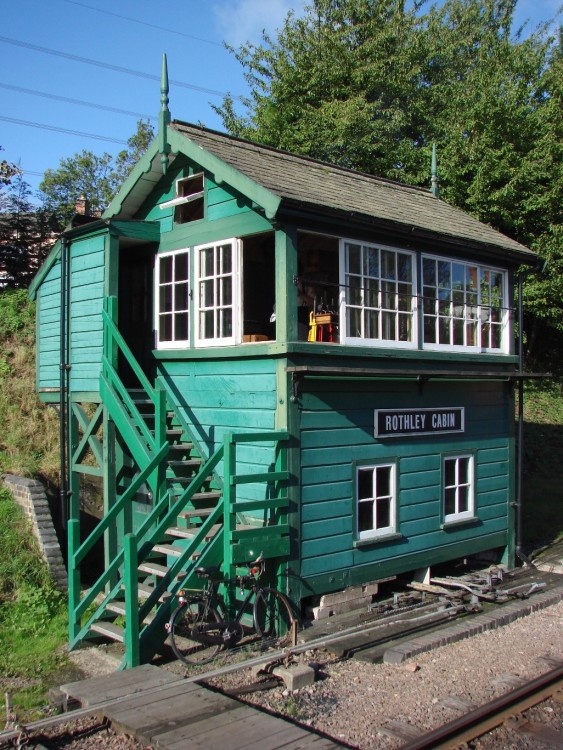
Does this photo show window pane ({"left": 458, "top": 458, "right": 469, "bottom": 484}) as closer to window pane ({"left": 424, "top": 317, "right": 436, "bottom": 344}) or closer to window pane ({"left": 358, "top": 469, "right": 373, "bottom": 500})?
window pane ({"left": 424, "top": 317, "right": 436, "bottom": 344})

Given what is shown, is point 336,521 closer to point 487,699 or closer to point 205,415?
point 205,415

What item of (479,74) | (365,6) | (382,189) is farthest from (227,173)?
(365,6)

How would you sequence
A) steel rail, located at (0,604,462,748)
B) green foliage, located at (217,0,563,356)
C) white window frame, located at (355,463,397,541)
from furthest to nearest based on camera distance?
green foliage, located at (217,0,563,356) < white window frame, located at (355,463,397,541) < steel rail, located at (0,604,462,748)

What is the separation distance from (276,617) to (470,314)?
5866 mm

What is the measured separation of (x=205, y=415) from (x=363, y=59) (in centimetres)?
2022

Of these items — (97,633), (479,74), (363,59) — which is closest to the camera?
(97,633)

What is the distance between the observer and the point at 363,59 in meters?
25.8

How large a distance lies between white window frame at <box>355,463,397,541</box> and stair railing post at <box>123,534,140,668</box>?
3193 mm

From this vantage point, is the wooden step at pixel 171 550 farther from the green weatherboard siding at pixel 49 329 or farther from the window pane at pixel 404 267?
the window pane at pixel 404 267

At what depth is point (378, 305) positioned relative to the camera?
32.9 ft

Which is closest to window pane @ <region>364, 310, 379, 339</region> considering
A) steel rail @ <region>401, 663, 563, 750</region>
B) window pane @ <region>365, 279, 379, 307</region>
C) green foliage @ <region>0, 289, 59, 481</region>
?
window pane @ <region>365, 279, 379, 307</region>

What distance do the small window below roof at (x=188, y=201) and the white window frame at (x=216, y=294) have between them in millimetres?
672

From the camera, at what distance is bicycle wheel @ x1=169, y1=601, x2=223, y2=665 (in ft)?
24.4

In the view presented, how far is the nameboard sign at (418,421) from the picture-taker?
9836 mm
